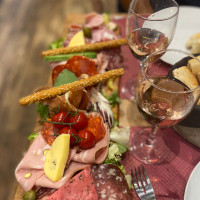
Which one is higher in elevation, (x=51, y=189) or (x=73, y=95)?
(x=73, y=95)

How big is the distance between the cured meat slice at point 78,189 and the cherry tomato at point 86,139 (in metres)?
0.09

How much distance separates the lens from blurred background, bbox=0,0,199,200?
77.0 inches

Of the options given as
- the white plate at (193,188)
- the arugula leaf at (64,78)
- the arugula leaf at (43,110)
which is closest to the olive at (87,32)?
the arugula leaf at (64,78)

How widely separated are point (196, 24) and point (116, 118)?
66cm

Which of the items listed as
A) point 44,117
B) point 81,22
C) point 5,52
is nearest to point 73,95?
point 44,117

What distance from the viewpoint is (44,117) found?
3.47 feet

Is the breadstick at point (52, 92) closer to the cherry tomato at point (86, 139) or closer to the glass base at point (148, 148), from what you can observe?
the cherry tomato at point (86, 139)

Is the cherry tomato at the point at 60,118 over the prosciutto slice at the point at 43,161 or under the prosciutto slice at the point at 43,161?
over

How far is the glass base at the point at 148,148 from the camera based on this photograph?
975 mm

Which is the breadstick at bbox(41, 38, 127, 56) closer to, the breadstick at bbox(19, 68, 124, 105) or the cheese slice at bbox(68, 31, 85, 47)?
the cheese slice at bbox(68, 31, 85, 47)

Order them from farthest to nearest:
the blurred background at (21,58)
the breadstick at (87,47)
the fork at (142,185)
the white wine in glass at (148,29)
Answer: the blurred background at (21,58) → the breadstick at (87,47) → the white wine in glass at (148,29) → the fork at (142,185)

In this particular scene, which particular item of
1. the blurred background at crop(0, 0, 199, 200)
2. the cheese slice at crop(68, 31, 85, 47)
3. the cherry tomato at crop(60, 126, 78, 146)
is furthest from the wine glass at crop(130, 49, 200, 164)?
the blurred background at crop(0, 0, 199, 200)

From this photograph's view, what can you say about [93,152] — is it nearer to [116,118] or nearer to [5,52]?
[116,118]

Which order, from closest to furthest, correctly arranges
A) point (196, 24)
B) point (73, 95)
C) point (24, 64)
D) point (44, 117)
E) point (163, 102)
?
point (163, 102)
point (73, 95)
point (44, 117)
point (196, 24)
point (24, 64)
